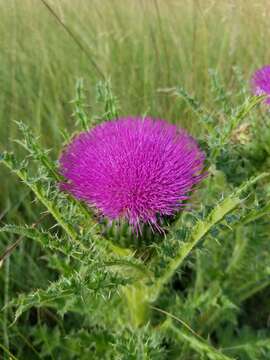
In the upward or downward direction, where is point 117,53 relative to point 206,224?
upward

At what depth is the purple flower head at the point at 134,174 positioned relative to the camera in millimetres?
1094

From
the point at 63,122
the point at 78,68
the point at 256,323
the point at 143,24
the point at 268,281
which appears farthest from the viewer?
the point at 143,24

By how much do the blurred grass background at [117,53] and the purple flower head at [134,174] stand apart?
885 millimetres

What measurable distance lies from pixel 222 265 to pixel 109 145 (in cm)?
90

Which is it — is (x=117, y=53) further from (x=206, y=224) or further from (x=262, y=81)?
(x=206, y=224)

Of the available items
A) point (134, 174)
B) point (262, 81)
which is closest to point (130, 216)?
point (134, 174)

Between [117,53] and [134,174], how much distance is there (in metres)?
1.56

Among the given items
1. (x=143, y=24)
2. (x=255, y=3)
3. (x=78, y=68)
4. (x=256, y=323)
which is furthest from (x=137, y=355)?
(x=255, y=3)

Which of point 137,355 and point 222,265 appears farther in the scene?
point 222,265

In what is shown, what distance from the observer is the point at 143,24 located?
105 inches

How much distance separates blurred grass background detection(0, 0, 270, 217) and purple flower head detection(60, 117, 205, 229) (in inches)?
34.9

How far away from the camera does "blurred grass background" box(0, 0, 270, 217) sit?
2.24 metres

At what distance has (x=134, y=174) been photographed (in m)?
1.09

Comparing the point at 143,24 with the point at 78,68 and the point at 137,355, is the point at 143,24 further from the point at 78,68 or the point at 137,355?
the point at 137,355
